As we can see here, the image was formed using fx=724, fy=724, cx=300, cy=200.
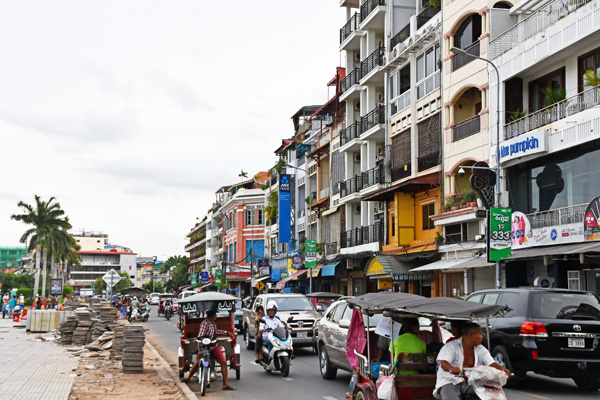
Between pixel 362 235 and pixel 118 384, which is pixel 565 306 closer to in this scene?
pixel 118 384

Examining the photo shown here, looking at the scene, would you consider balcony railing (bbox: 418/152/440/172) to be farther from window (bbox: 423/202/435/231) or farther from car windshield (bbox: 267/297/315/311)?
car windshield (bbox: 267/297/315/311)

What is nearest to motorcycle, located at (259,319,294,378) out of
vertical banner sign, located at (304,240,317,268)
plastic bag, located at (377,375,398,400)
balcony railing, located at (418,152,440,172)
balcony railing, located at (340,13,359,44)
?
plastic bag, located at (377,375,398,400)

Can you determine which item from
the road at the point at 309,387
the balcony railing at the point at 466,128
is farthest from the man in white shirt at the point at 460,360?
the balcony railing at the point at 466,128

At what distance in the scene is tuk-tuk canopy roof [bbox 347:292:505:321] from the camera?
25.0ft

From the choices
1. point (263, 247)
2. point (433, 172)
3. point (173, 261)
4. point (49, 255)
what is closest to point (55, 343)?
A: point (433, 172)

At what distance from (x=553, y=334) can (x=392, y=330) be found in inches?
183

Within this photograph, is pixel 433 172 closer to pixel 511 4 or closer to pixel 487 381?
pixel 511 4

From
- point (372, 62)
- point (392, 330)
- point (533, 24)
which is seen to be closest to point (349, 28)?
point (372, 62)

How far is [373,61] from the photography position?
4144 cm

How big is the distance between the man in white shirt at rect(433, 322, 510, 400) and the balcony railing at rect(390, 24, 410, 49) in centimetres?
3166

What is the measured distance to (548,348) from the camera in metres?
12.4

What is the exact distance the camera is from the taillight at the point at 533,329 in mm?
12391

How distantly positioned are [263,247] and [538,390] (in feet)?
235

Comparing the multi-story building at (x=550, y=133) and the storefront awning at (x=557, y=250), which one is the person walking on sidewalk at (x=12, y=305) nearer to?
the multi-story building at (x=550, y=133)
